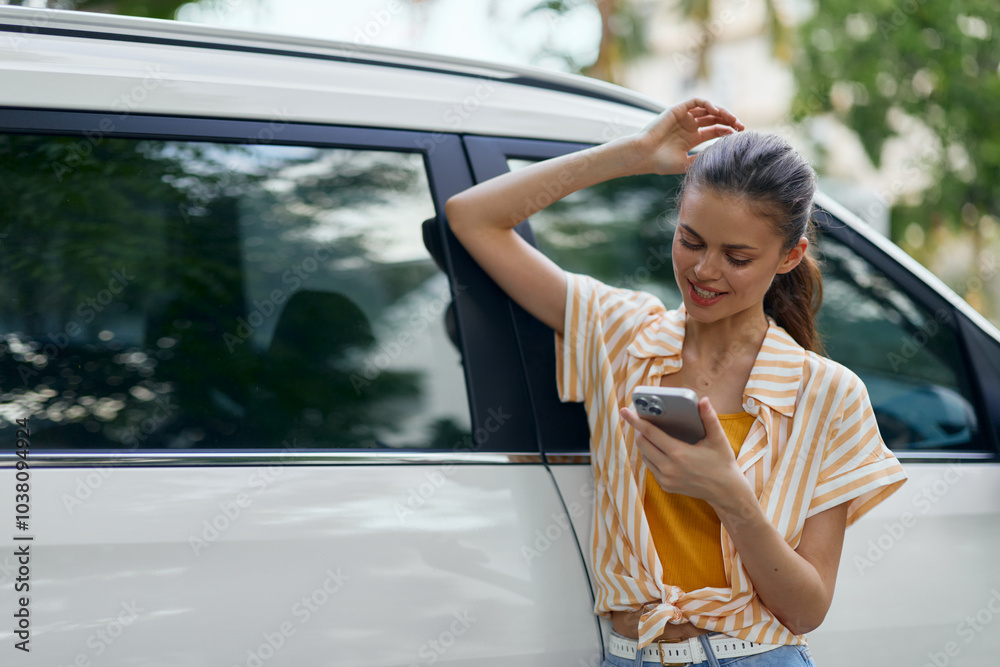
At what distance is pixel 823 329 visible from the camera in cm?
244

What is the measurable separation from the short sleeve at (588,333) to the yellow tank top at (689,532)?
266 millimetres

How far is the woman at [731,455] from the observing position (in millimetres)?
1522

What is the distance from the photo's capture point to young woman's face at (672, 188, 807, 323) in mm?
1613

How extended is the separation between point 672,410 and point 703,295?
1.20ft

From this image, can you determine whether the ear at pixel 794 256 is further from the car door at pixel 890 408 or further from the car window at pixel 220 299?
the car window at pixel 220 299

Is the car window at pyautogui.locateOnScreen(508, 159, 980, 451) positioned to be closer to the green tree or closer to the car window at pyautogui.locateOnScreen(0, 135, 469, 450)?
the car window at pyautogui.locateOnScreen(0, 135, 469, 450)

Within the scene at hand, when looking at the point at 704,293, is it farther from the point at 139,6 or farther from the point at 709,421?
the point at 139,6

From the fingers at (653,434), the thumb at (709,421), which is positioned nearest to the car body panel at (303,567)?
the fingers at (653,434)

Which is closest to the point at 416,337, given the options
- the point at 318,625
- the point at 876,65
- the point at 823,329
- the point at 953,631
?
the point at 318,625

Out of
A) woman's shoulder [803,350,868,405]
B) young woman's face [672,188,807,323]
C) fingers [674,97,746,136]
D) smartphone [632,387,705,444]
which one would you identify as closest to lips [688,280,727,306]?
young woman's face [672,188,807,323]

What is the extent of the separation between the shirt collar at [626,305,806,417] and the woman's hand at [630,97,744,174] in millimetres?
350

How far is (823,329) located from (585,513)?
3.49 ft

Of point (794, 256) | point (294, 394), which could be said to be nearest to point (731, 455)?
point (794, 256)

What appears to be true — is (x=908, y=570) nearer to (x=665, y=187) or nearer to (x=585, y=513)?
Result: (x=585, y=513)
